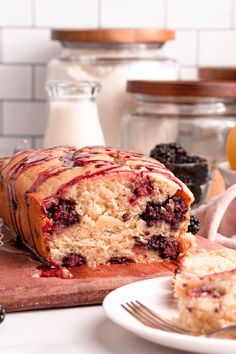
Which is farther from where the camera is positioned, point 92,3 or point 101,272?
point 92,3

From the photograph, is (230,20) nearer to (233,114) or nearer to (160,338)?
(233,114)

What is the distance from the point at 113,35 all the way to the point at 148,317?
1.83 metres

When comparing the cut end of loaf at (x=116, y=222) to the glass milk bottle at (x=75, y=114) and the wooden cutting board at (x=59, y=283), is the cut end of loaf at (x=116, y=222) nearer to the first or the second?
the wooden cutting board at (x=59, y=283)

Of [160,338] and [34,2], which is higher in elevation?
[34,2]

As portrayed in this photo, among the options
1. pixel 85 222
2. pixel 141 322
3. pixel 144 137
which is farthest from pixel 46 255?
pixel 144 137

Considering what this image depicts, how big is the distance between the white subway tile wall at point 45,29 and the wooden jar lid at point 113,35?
1.59 feet

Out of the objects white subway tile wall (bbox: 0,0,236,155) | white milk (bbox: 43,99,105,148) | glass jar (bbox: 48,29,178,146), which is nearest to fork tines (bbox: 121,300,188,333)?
white milk (bbox: 43,99,105,148)

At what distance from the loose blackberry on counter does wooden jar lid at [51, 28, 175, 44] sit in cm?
79

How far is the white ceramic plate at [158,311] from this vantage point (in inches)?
52.7

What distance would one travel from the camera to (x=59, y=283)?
170 cm

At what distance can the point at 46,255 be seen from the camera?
1847mm

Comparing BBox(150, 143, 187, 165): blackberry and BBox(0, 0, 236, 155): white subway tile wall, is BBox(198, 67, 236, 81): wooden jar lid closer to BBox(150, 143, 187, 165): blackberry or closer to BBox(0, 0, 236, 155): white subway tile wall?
BBox(0, 0, 236, 155): white subway tile wall

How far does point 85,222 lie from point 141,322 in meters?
0.45

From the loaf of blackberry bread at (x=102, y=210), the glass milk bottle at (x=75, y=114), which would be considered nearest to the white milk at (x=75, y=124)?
the glass milk bottle at (x=75, y=114)
